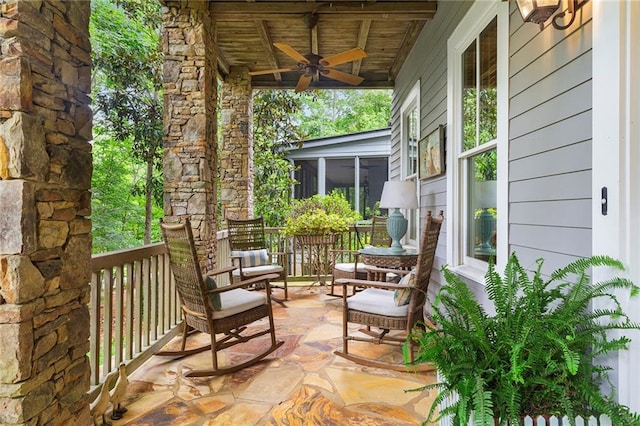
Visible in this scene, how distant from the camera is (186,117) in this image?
11.6ft

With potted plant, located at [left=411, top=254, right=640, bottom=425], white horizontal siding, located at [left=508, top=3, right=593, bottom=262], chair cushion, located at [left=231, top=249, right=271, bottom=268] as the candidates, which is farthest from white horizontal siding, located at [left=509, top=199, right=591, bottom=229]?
chair cushion, located at [left=231, top=249, right=271, bottom=268]

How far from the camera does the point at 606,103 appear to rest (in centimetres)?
135

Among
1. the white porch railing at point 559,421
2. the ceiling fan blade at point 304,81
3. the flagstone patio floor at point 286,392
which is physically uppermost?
the ceiling fan blade at point 304,81

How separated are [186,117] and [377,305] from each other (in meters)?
2.62

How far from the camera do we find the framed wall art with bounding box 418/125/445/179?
3.35 metres

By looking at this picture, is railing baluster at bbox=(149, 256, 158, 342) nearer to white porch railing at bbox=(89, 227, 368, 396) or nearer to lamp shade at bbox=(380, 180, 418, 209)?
white porch railing at bbox=(89, 227, 368, 396)

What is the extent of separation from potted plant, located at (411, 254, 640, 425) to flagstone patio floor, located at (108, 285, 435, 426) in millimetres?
853

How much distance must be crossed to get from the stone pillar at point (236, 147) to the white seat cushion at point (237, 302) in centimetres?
276

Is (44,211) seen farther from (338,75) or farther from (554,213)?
(338,75)

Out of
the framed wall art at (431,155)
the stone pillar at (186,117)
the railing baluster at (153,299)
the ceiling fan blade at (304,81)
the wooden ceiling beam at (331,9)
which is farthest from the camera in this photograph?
the ceiling fan blade at (304,81)

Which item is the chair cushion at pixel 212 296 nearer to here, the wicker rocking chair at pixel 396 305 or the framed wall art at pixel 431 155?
the wicker rocking chair at pixel 396 305

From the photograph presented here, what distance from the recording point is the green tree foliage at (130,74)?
5.52 m

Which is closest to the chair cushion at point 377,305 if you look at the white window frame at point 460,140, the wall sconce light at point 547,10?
the white window frame at point 460,140

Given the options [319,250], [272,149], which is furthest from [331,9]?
[272,149]
